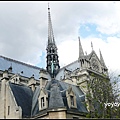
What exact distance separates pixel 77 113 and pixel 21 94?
7.53 metres

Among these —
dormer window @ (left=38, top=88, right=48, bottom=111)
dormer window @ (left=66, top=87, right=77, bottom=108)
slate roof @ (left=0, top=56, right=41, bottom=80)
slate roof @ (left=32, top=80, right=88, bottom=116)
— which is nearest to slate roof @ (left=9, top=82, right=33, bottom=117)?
slate roof @ (left=32, top=80, right=88, bottom=116)

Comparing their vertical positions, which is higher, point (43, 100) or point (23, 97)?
point (23, 97)

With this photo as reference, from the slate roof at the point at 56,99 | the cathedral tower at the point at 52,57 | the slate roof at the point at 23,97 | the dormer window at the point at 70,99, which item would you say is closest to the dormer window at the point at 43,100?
the slate roof at the point at 56,99

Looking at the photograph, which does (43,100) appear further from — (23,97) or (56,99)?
(23,97)

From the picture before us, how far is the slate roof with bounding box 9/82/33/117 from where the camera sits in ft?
95.3

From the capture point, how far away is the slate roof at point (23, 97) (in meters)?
29.1

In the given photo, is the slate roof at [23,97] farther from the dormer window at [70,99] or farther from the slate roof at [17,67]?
the slate roof at [17,67]

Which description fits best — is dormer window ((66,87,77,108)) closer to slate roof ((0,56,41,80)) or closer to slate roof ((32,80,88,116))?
slate roof ((32,80,88,116))

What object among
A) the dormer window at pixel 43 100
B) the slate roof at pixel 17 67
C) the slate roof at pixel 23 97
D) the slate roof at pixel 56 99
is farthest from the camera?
the slate roof at pixel 17 67

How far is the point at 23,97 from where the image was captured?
3059 cm

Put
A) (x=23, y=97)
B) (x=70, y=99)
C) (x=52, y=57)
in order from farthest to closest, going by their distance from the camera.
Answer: (x=52, y=57) → (x=23, y=97) → (x=70, y=99)

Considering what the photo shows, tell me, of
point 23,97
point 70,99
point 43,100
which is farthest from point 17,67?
point 70,99

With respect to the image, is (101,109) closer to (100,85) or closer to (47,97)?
(100,85)

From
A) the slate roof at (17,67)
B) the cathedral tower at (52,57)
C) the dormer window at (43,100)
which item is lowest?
the dormer window at (43,100)
